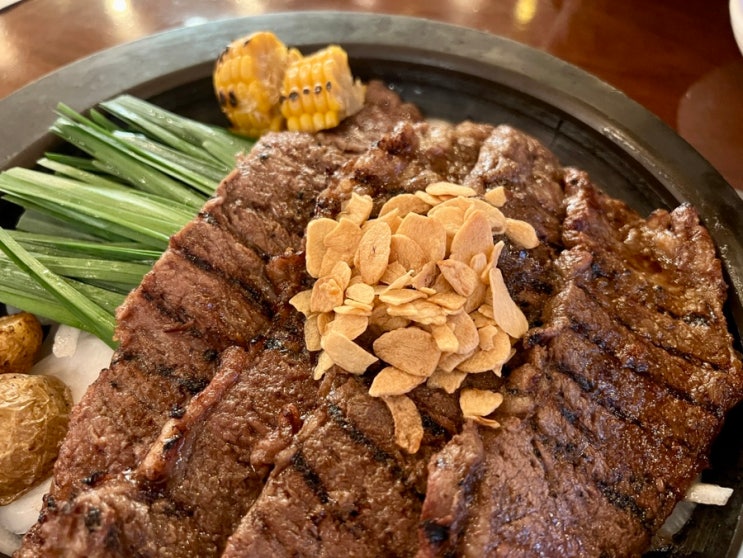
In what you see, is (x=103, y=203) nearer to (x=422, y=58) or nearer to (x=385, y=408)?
(x=385, y=408)

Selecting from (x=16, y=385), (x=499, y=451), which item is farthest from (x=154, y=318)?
(x=499, y=451)

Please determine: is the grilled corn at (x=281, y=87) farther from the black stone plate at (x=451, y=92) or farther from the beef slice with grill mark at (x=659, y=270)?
the beef slice with grill mark at (x=659, y=270)

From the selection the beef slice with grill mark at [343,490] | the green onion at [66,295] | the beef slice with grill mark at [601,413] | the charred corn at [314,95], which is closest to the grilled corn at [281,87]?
the charred corn at [314,95]

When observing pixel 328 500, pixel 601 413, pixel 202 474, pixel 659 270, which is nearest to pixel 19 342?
pixel 202 474

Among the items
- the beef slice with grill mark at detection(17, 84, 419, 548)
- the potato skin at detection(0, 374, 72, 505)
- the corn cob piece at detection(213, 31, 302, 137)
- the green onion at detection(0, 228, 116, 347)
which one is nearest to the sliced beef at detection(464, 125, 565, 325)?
the beef slice with grill mark at detection(17, 84, 419, 548)

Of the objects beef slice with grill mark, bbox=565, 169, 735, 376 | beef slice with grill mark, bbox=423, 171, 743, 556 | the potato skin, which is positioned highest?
beef slice with grill mark, bbox=565, 169, 735, 376

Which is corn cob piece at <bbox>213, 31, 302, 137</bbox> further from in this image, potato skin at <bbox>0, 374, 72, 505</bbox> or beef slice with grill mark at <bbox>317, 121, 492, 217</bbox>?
potato skin at <bbox>0, 374, 72, 505</bbox>

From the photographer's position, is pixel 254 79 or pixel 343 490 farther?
pixel 254 79
